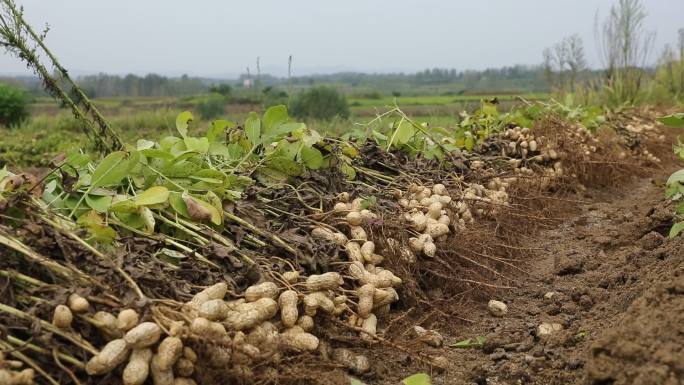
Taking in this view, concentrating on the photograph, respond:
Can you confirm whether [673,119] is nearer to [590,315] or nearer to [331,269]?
[590,315]

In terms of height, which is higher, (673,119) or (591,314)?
(673,119)

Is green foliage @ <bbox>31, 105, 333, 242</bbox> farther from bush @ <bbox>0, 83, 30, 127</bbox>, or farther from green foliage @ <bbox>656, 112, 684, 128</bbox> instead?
bush @ <bbox>0, 83, 30, 127</bbox>

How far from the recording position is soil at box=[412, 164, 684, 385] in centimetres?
160

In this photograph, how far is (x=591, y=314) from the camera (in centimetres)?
250

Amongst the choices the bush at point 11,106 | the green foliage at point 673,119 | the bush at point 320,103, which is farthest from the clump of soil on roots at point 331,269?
the bush at point 11,106

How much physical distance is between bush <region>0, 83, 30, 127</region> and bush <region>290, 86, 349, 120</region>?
6.35 metres

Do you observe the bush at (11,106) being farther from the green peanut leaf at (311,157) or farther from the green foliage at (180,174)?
the green peanut leaf at (311,157)

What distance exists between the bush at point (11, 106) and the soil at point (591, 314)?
564 inches

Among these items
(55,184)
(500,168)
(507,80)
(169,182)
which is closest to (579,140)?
(500,168)

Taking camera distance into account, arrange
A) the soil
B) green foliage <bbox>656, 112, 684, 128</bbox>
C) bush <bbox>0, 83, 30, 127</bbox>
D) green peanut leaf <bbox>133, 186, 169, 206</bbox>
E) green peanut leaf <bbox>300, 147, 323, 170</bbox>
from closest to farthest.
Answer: the soil → green peanut leaf <bbox>133, 186, 169, 206</bbox> → green foliage <bbox>656, 112, 684, 128</bbox> → green peanut leaf <bbox>300, 147, 323, 170</bbox> → bush <bbox>0, 83, 30, 127</bbox>

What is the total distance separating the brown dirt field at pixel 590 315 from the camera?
1603mm

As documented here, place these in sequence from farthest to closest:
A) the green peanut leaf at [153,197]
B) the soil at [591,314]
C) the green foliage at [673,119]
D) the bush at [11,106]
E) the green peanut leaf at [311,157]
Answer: the bush at [11,106] → the green peanut leaf at [311,157] → the green foliage at [673,119] → the green peanut leaf at [153,197] → the soil at [591,314]

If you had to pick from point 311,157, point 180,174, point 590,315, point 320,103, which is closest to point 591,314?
point 590,315

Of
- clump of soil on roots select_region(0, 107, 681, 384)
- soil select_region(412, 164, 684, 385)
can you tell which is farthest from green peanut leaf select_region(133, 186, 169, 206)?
soil select_region(412, 164, 684, 385)
